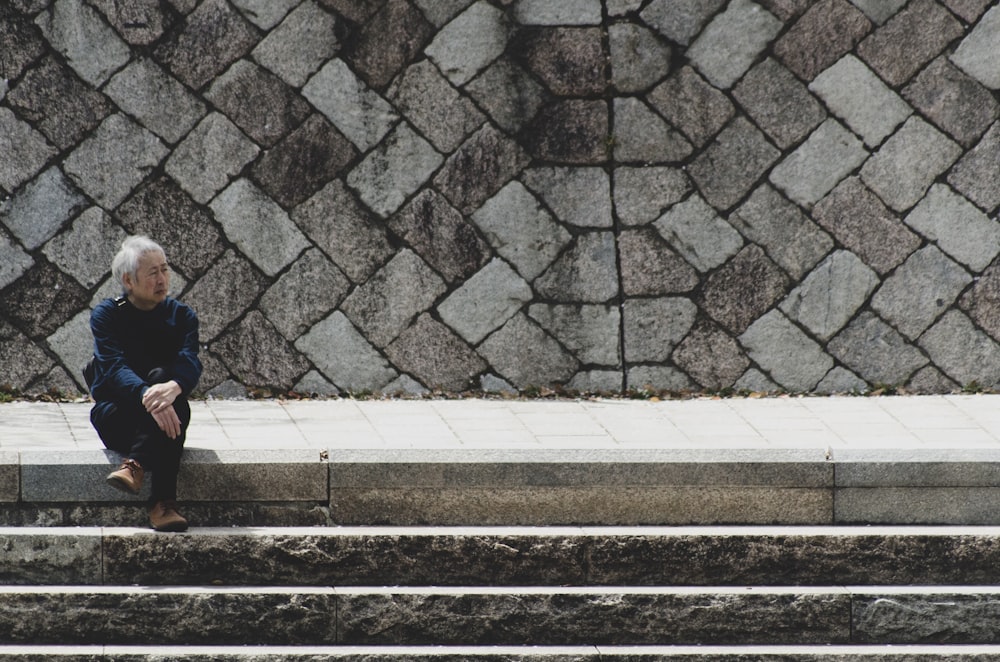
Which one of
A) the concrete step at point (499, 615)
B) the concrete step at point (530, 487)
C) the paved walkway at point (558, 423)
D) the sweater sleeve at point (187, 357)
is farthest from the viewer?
the paved walkway at point (558, 423)

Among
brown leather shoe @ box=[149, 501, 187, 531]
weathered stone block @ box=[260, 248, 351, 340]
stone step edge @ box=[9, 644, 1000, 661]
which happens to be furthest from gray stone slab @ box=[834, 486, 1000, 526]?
weathered stone block @ box=[260, 248, 351, 340]

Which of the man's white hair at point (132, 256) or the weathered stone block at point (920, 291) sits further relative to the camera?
the weathered stone block at point (920, 291)

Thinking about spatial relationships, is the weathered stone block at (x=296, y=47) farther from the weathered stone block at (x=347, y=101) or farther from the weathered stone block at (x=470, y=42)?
the weathered stone block at (x=470, y=42)

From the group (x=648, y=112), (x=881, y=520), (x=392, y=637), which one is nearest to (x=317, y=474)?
(x=392, y=637)

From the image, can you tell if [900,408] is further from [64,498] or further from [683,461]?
[64,498]

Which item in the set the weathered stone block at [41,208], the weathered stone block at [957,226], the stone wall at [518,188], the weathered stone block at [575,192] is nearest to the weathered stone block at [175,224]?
the stone wall at [518,188]

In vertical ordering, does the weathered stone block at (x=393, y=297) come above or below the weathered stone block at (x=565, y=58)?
below

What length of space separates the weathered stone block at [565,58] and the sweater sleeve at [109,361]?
2.96 meters

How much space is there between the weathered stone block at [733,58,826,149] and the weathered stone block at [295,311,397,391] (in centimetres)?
237

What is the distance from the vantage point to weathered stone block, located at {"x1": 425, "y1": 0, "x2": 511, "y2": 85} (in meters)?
6.78

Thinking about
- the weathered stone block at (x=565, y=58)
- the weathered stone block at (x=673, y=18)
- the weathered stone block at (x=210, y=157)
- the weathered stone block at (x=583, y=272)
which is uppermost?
the weathered stone block at (x=673, y=18)

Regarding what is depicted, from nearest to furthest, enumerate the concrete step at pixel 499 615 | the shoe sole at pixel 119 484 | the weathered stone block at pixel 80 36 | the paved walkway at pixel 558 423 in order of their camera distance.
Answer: the concrete step at pixel 499 615, the shoe sole at pixel 119 484, the paved walkway at pixel 558 423, the weathered stone block at pixel 80 36

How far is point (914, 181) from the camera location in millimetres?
6871

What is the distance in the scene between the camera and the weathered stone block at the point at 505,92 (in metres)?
6.79
